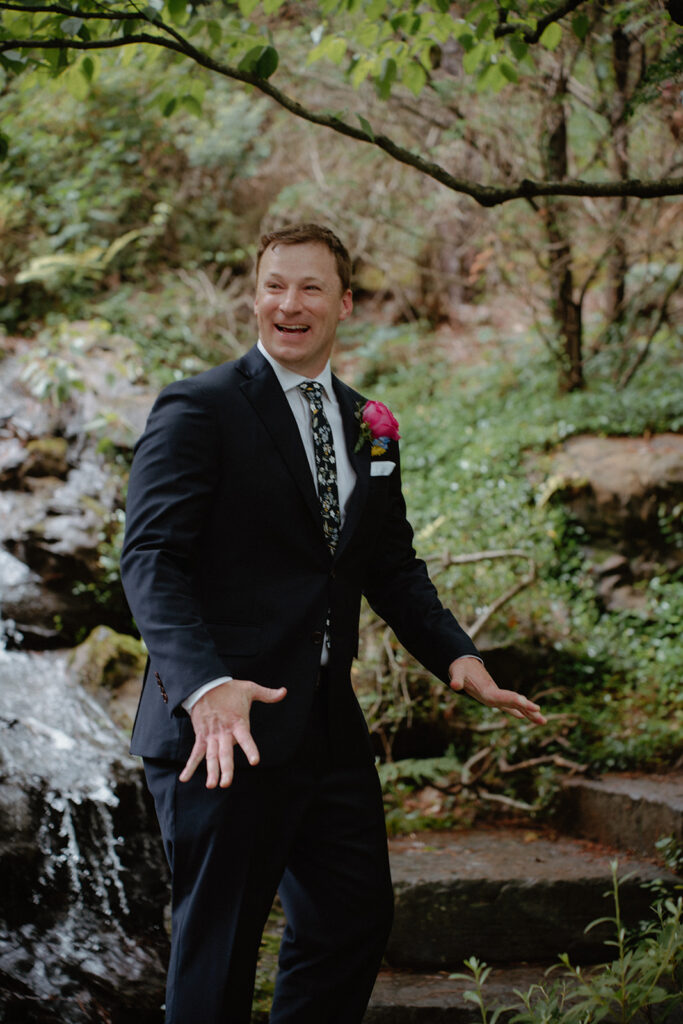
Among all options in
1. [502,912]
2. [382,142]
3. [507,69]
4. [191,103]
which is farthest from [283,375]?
[502,912]

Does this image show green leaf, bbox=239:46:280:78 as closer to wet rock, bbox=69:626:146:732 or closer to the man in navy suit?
the man in navy suit

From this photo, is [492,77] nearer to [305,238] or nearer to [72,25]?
[305,238]

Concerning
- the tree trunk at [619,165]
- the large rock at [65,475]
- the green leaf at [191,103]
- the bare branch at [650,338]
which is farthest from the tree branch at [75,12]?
the bare branch at [650,338]

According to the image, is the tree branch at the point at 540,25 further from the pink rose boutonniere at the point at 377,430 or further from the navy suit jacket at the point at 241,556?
the navy suit jacket at the point at 241,556

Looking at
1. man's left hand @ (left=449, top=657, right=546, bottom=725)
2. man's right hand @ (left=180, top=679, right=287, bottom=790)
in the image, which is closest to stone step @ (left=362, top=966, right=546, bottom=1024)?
man's left hand @ (left=449, top=657, right=546, bottom=725)

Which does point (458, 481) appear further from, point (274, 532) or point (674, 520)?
point (274, 532)

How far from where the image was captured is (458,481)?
7230 millimetres

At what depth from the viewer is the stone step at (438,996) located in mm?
2762

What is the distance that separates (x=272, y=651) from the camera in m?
2.11

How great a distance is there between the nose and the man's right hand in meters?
1.07

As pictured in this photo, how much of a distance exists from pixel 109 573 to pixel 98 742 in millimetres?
1616

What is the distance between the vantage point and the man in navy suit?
6.36 feet

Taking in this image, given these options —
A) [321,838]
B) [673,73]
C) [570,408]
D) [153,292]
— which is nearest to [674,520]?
[570,408]

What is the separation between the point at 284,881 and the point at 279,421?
4.29 ft
